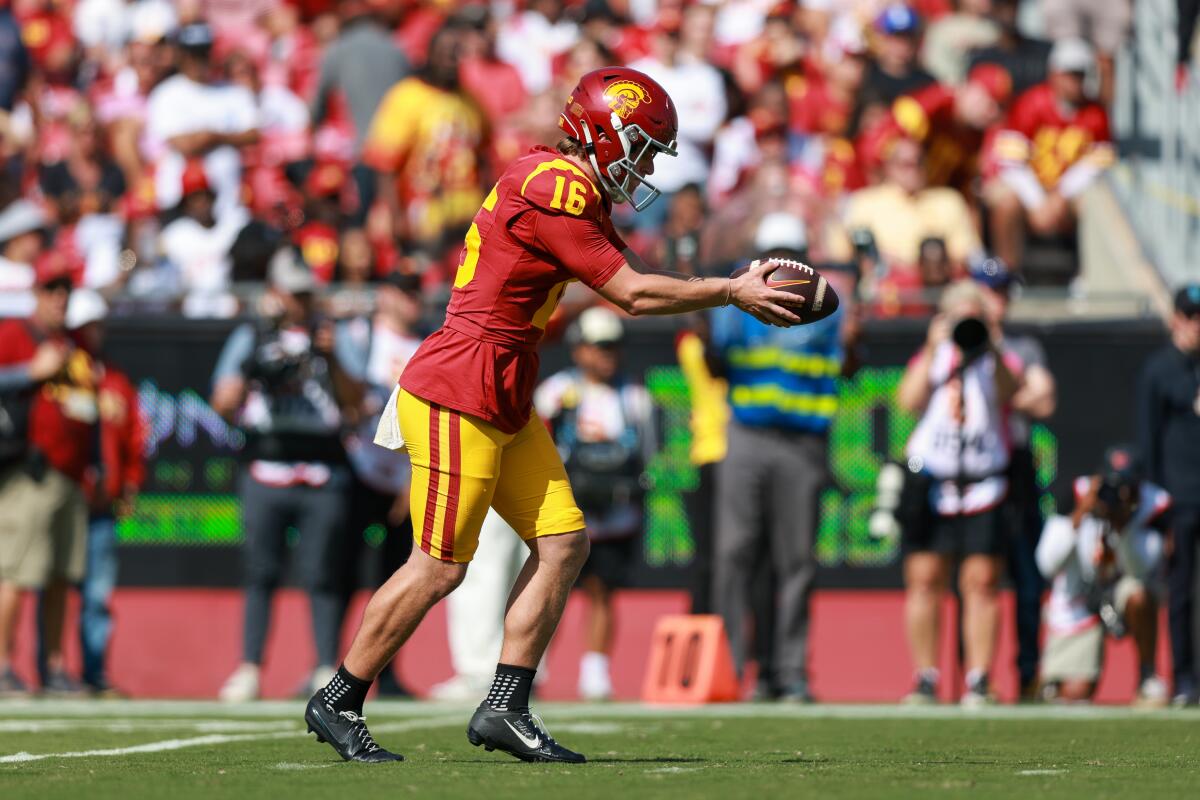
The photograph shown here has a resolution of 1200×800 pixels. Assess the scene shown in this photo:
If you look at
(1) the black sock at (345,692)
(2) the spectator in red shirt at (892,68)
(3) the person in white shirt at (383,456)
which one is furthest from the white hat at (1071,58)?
(1) the black sock at (345,692)

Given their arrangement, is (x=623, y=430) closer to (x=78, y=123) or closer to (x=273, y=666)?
(x=273, y=666)

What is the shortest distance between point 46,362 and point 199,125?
4.97 m

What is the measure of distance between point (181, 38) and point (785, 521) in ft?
25.7

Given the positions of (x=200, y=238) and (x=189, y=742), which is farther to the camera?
(x=200, y=238)

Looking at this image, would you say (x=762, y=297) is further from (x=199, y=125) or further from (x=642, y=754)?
(x=199, y=125)

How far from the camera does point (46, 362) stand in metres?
12.8

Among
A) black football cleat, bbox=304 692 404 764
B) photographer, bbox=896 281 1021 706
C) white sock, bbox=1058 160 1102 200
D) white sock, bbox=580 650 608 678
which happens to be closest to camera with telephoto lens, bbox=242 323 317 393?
white sock, bbox=580 650 608 678

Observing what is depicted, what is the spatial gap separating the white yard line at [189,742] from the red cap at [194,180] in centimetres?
691

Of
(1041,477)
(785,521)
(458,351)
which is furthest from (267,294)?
(458,351)

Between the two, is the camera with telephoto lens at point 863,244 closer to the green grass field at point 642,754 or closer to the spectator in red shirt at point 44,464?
the green grass field at point 642,754

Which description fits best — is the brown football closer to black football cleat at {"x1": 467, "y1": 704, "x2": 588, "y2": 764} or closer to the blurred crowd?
black football cleat at {"x1": 467, "y1": 704, "x2": 588, "y2": 764}

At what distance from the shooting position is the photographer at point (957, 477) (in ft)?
39.2

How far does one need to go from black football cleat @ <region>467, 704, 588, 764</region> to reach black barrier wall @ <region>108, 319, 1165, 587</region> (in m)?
6.29

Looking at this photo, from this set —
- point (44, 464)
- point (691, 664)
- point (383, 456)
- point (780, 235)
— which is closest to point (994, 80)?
point (780, 235)
